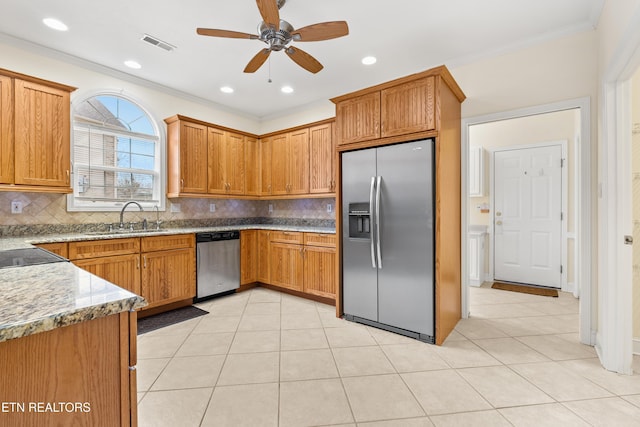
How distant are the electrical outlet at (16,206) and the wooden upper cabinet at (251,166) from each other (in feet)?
8.24

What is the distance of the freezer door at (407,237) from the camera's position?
2668 mm

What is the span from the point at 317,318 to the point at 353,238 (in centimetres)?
99

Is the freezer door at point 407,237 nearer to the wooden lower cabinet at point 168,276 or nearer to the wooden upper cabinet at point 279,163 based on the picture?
the wooden upper cabinet at point 279,163

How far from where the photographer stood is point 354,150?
10.4 ft

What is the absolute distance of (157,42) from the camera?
2936mm

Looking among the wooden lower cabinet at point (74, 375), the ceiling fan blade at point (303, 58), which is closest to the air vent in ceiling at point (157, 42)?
the ceiling fan blade at point (303, 58)

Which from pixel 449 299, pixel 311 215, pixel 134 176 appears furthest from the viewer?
pixel 311 215

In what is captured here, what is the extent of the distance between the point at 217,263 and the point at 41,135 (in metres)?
2.21

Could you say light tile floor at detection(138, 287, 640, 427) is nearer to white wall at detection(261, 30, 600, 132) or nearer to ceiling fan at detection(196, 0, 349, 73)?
white wall at detection(261, 30, 600, 132)

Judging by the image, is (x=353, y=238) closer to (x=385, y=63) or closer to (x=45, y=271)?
(x=385, y=63)

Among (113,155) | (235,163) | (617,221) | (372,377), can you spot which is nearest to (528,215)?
(617,221)

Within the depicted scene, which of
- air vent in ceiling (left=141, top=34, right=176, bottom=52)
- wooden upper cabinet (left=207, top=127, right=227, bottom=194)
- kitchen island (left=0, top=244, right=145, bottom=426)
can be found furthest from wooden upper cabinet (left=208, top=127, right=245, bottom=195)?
kitchen island (left=0, top=244, right=145, bottom=426)

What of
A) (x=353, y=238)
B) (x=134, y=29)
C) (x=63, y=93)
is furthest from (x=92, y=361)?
(x=63, y=93)

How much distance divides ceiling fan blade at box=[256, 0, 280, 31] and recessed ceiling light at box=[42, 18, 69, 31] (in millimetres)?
2012
